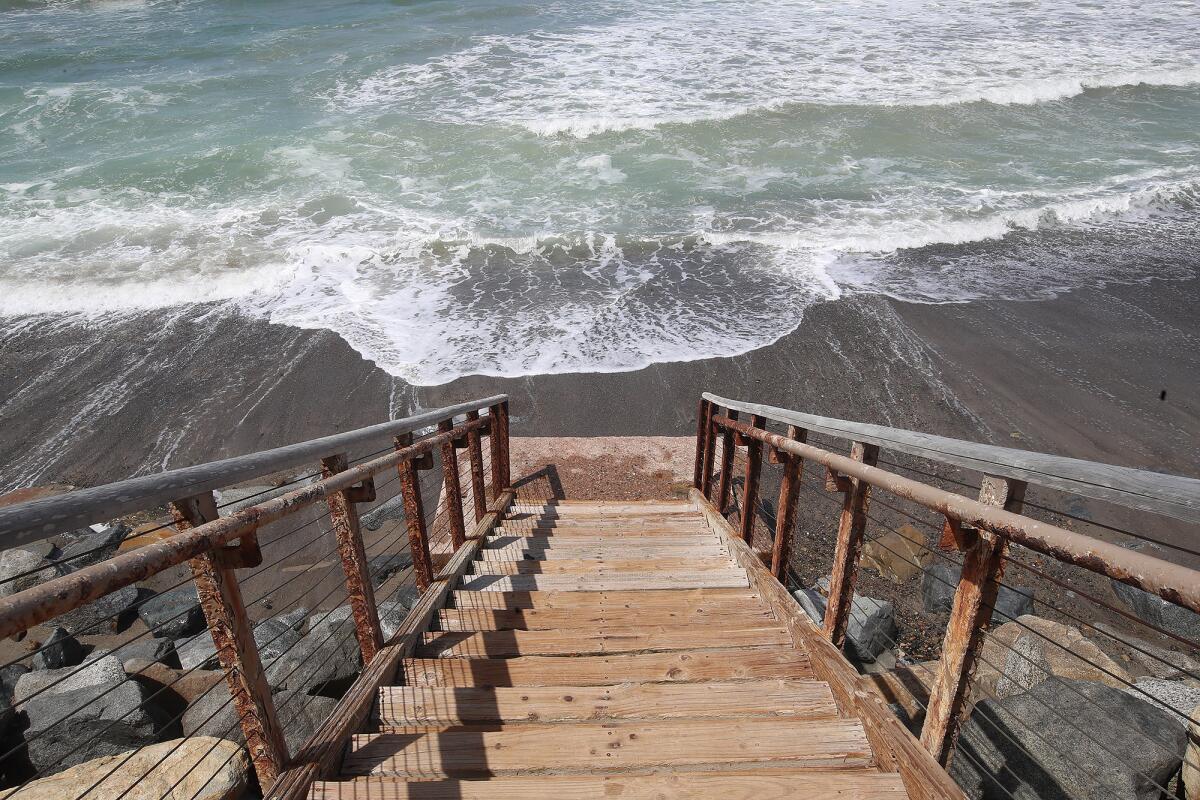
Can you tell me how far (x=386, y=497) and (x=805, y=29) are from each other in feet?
85.2

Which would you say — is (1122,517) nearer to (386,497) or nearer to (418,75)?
(386,497)

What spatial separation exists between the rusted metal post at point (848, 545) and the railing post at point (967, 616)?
2.31ft

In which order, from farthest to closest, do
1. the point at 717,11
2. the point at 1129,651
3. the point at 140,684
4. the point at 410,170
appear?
the point at 717,11
the point at 410,170
the point at 1129,651
the point at 140,684

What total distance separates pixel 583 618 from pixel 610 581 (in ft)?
1.91

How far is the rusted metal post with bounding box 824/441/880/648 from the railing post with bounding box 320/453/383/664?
1.99 metres

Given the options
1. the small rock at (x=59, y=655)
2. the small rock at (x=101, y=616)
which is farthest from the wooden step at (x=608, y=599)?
the small rock at (x=101, y=616)

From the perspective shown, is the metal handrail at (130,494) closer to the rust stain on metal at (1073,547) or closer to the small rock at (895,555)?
the rust stain on metal at (1073,547)

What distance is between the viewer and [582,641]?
3113 millimetres

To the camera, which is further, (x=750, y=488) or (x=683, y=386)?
(x=683, y=386)

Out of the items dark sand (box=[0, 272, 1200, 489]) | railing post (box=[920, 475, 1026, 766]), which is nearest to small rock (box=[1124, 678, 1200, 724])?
railing post (box=[920, 475, 1026, 766])

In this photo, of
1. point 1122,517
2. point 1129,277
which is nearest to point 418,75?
point 1129,277

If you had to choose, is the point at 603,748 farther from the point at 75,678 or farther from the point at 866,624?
the point at 75,678

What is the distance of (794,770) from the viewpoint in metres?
2.12

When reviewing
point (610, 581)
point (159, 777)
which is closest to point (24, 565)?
point (159, 777)
